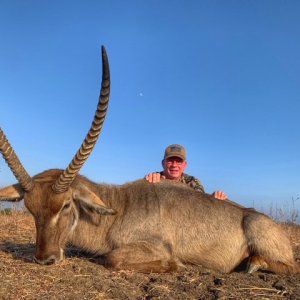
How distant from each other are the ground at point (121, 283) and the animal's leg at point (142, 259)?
165 millimetres

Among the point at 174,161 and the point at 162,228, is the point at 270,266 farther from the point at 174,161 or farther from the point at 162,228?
the point at 174,161

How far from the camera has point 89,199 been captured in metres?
6.81

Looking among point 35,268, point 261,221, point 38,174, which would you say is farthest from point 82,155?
point 261,221

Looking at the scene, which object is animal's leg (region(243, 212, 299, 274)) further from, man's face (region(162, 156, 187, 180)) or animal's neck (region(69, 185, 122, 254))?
man's face (region(162, 156, 187, 180))

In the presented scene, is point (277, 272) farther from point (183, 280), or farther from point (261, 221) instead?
point (183, 280)

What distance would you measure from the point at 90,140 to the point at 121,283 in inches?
73.9

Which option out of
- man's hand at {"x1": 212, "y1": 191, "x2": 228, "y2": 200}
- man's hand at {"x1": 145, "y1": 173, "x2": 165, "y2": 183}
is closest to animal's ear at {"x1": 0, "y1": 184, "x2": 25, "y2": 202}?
man's hand at {"x1": 145, "y1": 173, "x2": 165, "y2": 183}

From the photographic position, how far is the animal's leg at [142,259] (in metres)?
6.47

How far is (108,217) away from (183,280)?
1.80 metres

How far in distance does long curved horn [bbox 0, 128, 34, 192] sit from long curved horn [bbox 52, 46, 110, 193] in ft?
1.29

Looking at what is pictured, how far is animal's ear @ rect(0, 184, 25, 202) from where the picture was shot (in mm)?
6914

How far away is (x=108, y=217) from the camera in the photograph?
730cm

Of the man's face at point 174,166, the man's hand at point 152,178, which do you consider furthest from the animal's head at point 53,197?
the man's face at point 174,166

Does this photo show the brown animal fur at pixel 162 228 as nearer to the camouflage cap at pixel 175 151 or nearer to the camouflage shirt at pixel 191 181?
the camouflage cap at pixel 175 151
